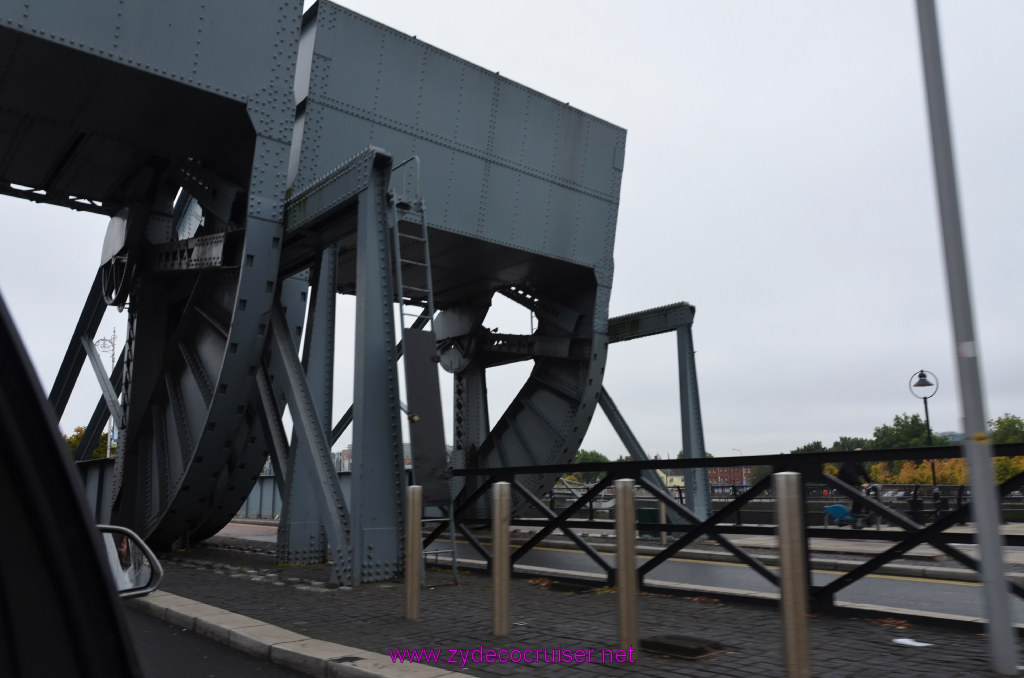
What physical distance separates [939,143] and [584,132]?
1086 cm

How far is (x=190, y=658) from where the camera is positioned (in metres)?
6.19

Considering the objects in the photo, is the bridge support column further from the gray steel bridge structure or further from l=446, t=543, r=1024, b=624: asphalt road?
l=446, t=543, r=1024, b=624: asphalt road

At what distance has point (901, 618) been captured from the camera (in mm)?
6504

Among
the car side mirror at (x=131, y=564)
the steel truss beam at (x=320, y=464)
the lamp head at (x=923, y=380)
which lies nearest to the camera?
the car side mirror at (x=131, y=564)

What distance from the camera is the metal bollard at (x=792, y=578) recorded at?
14.2ft

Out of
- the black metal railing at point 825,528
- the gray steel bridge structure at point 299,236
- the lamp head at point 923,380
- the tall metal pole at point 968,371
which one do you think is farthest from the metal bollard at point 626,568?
the lamp head at point 923,380

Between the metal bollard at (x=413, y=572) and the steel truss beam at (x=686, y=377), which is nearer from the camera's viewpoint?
the metal bollard at (x=413, y=572)

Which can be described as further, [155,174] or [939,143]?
[155,174]

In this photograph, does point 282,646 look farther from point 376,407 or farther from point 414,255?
point 414,255

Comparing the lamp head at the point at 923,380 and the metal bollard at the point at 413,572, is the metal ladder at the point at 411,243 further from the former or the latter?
the lamp head at the point at 923,380

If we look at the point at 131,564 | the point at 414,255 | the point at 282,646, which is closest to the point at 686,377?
the point at 414,255

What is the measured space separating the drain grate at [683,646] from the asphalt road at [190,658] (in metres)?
2.54

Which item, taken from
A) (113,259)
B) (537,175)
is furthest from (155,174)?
(537,175)

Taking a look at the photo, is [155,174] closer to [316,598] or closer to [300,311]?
[300,311]
